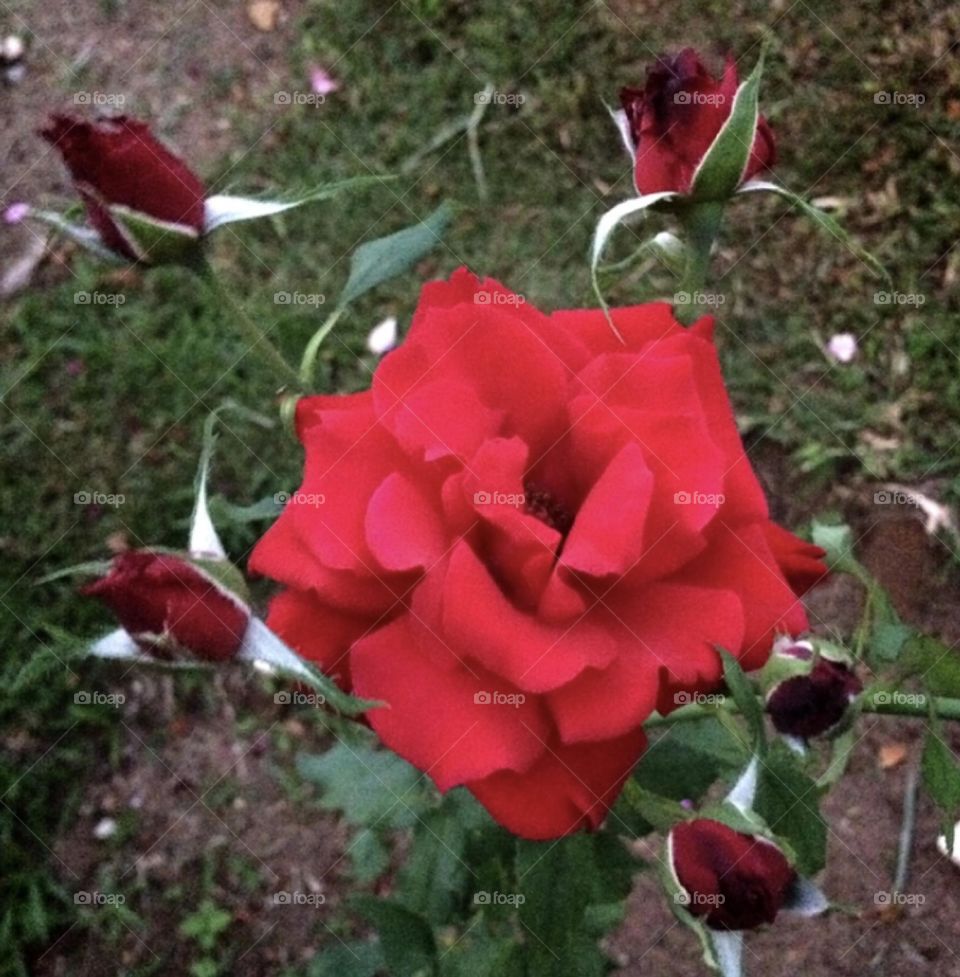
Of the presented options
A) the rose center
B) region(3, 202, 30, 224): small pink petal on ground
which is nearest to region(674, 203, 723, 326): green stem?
the rose center

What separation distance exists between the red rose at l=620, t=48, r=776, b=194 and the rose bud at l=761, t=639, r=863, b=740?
31 centimetres

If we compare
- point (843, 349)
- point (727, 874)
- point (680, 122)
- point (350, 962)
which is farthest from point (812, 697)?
point (843, 349)

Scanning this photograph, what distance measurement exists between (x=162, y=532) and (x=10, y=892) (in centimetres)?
59

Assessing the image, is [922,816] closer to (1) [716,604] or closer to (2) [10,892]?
Answer: (1) [716,604]

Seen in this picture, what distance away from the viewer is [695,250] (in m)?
0.77

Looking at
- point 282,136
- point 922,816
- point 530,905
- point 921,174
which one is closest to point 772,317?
point 921,174

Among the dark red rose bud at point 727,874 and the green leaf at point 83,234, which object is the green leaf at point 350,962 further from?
the green leaf at point 83,234

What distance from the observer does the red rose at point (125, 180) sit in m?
0.70

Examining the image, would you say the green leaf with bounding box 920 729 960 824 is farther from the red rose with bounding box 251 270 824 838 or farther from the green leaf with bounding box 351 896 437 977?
the green leaf with bounding box 351 896 437 977

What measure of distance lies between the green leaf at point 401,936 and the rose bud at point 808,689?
1.88 ft

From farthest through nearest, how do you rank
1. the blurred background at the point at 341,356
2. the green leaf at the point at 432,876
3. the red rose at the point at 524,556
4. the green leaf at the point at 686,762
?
the blurred background at the point at 341,356, the green leaf at the point at 432,876, the green leaf at the point at 686,762, the red rose at the point at 524,556

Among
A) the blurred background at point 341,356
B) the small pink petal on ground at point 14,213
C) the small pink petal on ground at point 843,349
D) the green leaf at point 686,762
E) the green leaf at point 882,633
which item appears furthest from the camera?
the small pink petal on ground at point 14,213

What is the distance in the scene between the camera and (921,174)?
174 centimetres

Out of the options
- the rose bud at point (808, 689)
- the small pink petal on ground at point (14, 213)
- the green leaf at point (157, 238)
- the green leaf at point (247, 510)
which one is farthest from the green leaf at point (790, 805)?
the small pink petal on ground at point (14, 213)
